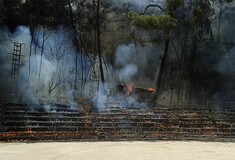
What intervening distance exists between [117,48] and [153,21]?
221 centimetres

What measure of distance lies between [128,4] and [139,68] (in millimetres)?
3311

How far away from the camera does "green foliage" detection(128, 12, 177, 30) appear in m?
19.7

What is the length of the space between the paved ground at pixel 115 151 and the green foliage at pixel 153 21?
6612 mm

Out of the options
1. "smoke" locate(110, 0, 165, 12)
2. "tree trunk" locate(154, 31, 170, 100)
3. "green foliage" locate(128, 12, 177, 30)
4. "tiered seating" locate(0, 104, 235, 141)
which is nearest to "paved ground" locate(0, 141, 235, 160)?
"tiered seating" locate(0, 104, 235, 141)

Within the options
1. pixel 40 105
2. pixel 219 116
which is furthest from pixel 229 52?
pixel 40 105

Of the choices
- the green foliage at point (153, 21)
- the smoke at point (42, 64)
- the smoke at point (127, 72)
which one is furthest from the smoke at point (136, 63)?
the smoke at point (42, 64)

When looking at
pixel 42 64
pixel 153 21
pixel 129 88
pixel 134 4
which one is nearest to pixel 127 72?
pixel 129 88

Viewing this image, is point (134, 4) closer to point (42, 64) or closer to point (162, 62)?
point (162, 62)

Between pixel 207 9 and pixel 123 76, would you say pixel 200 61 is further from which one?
pixel 123 76

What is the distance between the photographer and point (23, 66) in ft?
62.5

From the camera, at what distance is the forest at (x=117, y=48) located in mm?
19109

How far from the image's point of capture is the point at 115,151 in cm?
1255

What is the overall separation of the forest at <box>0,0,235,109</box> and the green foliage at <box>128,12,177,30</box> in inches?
1.9

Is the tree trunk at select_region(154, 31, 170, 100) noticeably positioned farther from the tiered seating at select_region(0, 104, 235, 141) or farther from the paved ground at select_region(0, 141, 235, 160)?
the paved ground at select_region(0, 141, 235, 160)
